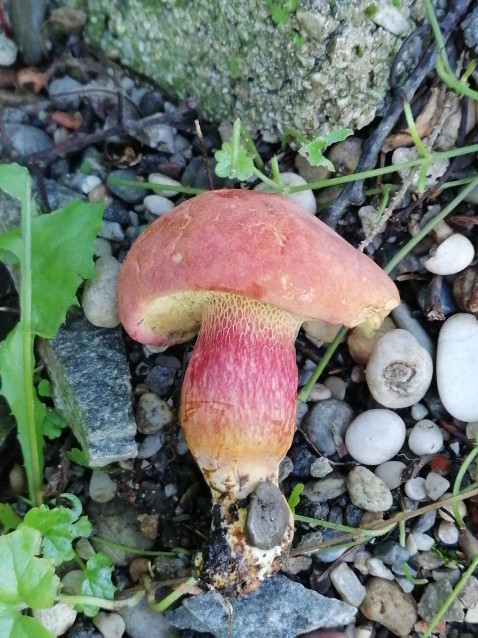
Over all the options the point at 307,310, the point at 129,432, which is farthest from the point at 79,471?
the point at 307,310

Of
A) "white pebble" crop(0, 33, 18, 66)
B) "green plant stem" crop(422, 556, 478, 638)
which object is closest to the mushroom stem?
"green plant stem" crop(422, 556, 478, 638)

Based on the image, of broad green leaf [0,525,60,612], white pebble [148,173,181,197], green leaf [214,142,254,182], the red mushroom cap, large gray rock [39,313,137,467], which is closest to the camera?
the red mushroom cap

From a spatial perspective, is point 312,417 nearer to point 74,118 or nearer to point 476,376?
point 476,376

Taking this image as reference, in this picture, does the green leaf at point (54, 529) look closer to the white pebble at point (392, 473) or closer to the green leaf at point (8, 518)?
the green leaf at point (8, 518)

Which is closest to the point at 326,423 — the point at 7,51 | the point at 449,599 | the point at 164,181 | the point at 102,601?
the point at 449,599

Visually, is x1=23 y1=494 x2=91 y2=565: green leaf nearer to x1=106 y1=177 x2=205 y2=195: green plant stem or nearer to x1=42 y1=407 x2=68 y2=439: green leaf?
x1=42 y1=407 x2=68 y2=439: green leaf

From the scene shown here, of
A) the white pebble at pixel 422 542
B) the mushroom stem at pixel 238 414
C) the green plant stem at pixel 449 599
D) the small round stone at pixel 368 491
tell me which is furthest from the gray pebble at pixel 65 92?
the green plant stem at pixel 449 599

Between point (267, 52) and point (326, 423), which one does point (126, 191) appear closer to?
point (267, 52)
